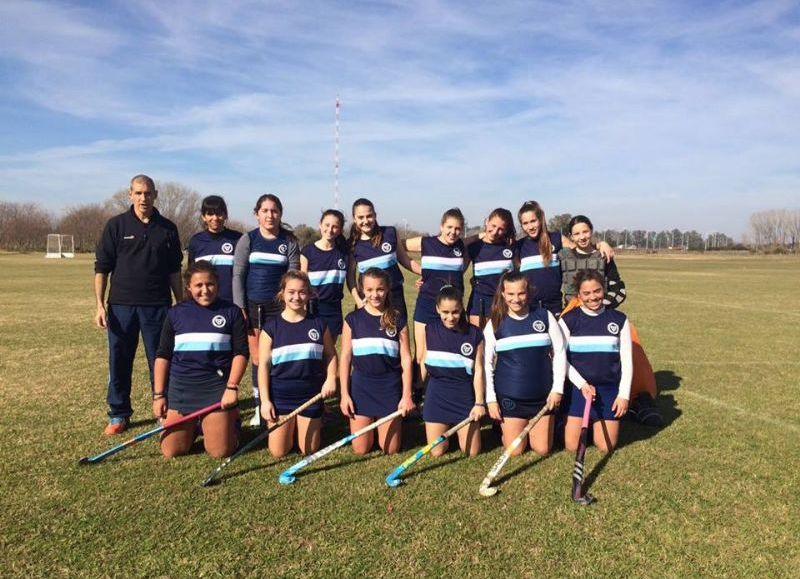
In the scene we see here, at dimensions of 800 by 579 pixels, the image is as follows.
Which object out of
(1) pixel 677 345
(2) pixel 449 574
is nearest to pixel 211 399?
(2) pixel 449 574

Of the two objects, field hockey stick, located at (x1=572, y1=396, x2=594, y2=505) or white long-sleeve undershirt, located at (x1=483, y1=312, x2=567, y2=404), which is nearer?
field hockey stick, located at (x1=572, y1=396, x2=594, y2=505)

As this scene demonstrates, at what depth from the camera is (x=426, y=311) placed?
5.98 metres

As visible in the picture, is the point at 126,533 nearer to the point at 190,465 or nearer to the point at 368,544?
the point at 190,465

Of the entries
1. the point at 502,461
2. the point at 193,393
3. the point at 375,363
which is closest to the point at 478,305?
the point at 375,363

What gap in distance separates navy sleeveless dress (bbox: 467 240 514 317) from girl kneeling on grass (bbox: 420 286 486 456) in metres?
0.84

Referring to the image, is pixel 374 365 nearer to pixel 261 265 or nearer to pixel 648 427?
pixel 261 265

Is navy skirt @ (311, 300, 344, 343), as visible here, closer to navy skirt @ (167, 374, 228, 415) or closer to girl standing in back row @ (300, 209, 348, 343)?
girl standing in back row @ (300, 209, 348, 343)

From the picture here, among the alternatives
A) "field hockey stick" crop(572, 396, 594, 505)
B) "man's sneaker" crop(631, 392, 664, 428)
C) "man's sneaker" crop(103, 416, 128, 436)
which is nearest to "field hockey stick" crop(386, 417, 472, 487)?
"field hockey stick" crop(572, 396, 594, 505)

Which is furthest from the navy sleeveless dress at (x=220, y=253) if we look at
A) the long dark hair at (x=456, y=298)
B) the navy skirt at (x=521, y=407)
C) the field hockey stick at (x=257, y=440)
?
the navy skirt at (x=521, y=407)

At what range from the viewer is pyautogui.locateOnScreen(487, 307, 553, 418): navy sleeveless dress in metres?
4.97

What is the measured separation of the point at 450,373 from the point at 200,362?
2.11 metres

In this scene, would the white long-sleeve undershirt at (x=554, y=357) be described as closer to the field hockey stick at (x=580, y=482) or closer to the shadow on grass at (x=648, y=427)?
the field hockey stick at (x=580, y=482)

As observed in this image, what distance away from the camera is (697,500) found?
403 cm

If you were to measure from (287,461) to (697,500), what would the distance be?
119 inches
